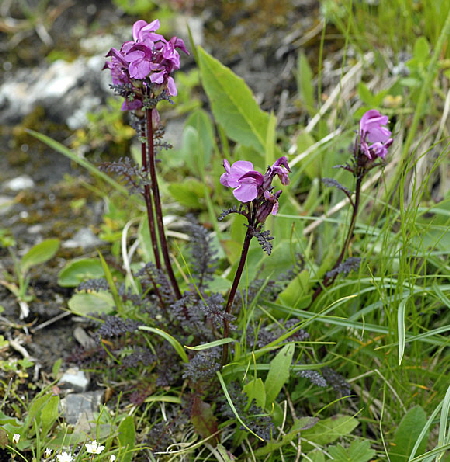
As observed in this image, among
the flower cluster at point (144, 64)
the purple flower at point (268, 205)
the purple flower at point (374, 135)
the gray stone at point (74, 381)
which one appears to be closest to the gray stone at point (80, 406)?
the gray stone at point (74, 381)

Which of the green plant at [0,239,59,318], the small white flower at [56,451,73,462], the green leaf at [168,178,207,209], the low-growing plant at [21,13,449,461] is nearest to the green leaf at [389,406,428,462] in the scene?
the low-growing plant at [21,13,449,461]

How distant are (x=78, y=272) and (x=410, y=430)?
132cm

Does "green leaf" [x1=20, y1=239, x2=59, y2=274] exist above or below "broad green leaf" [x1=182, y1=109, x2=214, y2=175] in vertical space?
below

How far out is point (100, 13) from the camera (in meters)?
3.73

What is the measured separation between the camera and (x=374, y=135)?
1.64 m

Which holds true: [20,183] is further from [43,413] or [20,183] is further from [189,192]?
[43,413]

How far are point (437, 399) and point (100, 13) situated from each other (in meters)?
3.28

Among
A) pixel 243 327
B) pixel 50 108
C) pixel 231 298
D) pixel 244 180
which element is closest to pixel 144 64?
pixel 244 180

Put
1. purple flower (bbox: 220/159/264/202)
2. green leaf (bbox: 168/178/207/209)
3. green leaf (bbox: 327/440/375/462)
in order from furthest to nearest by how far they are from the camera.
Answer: green leaf (bbox: 168/178/207/209) → green leaf (bbox: 327/440/375/462) → purple flower (bbox: 220/159/264/202)

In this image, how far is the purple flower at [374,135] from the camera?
Answer: 63.4 inches

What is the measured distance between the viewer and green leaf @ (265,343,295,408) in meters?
1.60

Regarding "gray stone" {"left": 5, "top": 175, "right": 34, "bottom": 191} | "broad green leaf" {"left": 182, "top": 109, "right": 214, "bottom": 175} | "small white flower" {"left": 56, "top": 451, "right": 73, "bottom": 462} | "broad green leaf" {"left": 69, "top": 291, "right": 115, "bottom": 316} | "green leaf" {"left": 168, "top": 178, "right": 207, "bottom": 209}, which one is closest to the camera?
"small white flower" {"left": 56, "top": 451, "right": 73, "bottom": 462}

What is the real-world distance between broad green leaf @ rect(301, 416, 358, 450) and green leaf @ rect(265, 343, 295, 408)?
0.16 metres

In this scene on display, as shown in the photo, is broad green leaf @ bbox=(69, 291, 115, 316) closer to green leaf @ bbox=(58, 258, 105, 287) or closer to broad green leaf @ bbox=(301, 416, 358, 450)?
green leaf @ bbox=(58, 258, 105, 287)
